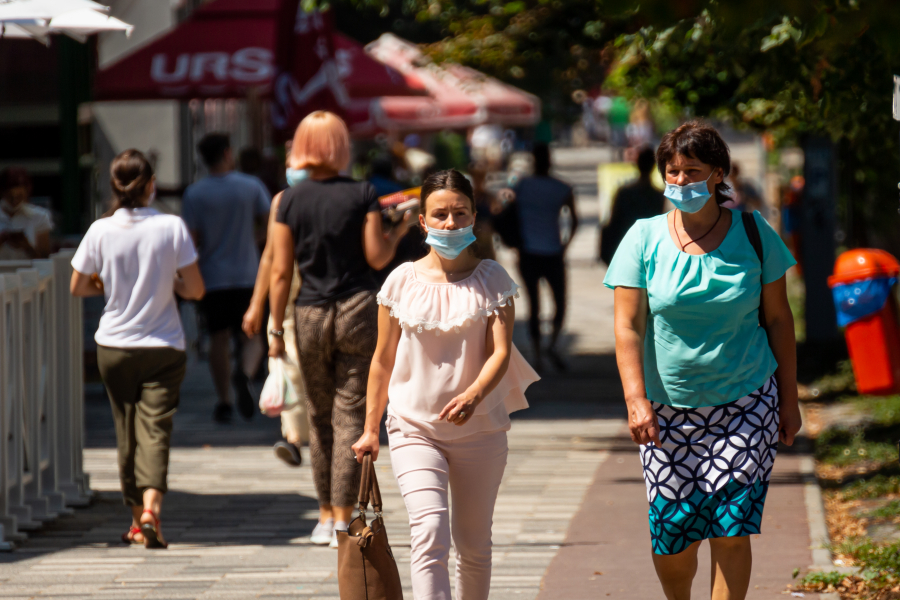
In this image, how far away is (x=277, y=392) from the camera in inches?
241

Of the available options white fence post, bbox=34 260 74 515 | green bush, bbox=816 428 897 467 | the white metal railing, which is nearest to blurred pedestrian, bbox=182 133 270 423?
the white metal railing

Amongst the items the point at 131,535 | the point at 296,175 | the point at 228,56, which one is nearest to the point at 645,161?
the point at 228,56

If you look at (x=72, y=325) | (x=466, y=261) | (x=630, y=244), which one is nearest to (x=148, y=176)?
(x=72, y=325)

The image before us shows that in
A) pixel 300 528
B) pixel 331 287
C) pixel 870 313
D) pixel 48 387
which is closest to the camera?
pixel 331 287

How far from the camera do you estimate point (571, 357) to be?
532 inches

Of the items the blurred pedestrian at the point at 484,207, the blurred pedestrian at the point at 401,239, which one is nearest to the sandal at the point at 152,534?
the blurred pedestrian at the point at 401,239

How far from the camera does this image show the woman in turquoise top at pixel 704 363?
414cm

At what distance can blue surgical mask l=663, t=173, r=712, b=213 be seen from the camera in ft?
13.7

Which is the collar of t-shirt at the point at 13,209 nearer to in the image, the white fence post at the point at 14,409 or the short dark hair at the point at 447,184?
the white fence post at the point at 14,409

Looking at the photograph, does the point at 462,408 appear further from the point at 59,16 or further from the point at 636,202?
the point at 636,202

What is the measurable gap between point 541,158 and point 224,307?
12.5 ft

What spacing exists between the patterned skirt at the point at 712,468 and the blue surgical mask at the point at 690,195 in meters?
0.61

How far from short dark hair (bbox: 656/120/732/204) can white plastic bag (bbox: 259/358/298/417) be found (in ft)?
8.10

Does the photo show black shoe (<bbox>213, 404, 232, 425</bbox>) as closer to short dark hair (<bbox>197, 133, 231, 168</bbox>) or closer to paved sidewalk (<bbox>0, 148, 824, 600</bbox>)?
paved sidewalk (<bbox>0, 148, 824, 600</bbox>)
